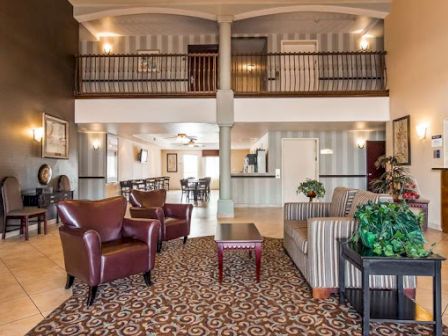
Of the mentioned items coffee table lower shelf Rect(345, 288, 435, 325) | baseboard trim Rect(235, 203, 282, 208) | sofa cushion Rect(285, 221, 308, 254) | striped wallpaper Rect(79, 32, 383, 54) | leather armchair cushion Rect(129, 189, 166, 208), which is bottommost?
baseboard trim Rect(235, 203, 282, 208)

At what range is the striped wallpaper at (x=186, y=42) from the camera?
8508mm

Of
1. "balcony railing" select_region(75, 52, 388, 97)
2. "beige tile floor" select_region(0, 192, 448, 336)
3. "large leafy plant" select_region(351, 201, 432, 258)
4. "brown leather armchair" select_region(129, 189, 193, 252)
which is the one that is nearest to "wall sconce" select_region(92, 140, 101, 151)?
"balcony railing" select_region(75, 52, 388, 97)

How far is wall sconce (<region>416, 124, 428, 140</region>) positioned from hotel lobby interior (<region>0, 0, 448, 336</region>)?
0.05 metres

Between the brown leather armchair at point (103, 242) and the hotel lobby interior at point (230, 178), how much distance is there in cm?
2

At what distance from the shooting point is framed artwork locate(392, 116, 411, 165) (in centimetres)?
601

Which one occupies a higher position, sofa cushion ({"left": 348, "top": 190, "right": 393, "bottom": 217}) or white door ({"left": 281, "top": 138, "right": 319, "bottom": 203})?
white door ({"left": 281, "top": 138, "right": 319, "bottom": 203})

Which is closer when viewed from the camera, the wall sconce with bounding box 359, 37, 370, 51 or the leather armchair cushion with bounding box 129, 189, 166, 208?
the leather armchair cushion with bounding box 129, 189, 166, 208

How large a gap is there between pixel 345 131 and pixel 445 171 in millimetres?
3773

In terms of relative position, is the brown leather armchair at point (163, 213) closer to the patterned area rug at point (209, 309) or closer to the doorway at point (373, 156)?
the patterned area rug at point (209, 309)

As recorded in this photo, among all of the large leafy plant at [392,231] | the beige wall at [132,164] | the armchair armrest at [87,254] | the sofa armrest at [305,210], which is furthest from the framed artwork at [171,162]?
the large leafy plant at [392,231]

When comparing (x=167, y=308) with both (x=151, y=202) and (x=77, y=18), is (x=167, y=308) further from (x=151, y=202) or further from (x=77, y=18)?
(x=77, y=18)

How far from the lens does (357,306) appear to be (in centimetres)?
228

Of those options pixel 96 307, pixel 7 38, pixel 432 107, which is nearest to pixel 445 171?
pixel 432 107

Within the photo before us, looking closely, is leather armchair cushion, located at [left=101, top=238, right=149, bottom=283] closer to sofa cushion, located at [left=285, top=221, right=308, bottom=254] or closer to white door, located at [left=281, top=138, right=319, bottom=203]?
sofa cushion, located at [left=285, top=221, right=308, bottom=254]
